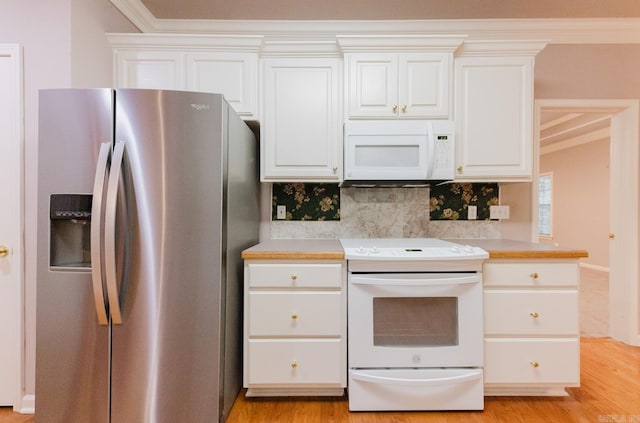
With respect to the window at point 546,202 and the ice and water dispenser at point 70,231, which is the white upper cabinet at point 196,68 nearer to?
the ice and water dispenser at point 70,231

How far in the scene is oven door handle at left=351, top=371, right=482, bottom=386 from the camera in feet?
5.67

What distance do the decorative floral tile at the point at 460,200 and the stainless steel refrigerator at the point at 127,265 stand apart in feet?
5.96

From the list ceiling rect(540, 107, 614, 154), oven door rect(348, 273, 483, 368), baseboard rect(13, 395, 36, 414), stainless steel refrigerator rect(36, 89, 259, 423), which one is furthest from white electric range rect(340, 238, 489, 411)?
ceiling rect(540, 107, 614, 154)

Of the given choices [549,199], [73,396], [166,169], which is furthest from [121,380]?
[549,199]

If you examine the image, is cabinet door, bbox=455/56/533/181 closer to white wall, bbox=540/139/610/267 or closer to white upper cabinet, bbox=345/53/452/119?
white upper cabinet, bbox=345/53/452/119

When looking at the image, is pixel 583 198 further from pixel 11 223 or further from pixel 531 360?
pixel 11 223

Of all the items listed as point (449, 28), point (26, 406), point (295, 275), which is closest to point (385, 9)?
point (449, 28)

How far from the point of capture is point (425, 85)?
84.8 inches

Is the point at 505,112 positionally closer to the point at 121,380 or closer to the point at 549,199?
the point at 121,380

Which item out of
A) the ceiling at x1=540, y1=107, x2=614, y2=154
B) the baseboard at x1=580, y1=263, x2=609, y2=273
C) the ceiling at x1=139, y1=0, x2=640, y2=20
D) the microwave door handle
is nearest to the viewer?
the microwave door handle

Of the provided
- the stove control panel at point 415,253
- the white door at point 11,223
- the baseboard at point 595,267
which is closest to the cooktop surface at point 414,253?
the stove control panel at point 415,253

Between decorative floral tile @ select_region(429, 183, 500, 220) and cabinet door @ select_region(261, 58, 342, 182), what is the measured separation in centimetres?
92

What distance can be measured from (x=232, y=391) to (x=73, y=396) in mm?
752

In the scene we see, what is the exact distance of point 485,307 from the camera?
181 centimetres
